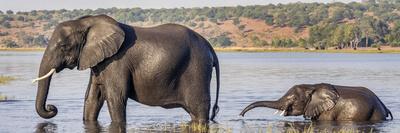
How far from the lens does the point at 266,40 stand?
456 feet

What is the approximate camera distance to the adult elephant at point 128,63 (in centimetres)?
1499

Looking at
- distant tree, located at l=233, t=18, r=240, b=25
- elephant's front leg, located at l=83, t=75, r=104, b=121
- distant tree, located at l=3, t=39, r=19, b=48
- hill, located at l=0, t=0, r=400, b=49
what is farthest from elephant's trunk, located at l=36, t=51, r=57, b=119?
distant tree, located at l=233, t=18, r=240, b=25

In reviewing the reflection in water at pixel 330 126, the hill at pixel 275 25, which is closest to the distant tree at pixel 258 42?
the hill at pixel 275 25

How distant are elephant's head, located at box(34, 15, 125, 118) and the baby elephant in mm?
4407

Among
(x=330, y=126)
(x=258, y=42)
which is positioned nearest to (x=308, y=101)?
(x=330, y=126)

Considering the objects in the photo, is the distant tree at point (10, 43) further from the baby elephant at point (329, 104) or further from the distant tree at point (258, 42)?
the baby elephant at point (329, 104)

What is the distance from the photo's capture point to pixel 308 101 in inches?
723

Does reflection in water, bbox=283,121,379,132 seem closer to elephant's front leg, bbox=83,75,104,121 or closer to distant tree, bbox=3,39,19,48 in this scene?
elephant's front leg, bbox=83,75,104,121

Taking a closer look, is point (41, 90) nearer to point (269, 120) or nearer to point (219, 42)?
point (269, 120)

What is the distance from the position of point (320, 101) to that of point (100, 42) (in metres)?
5.29

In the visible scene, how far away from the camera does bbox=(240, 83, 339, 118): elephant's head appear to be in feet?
60.0

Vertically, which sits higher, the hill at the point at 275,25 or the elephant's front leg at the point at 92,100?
the elephant's front leg at the point at 92,100

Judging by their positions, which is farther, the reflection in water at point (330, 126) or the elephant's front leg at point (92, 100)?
the reflection in water at point (330, 126)

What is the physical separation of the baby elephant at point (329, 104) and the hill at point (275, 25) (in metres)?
93.3
